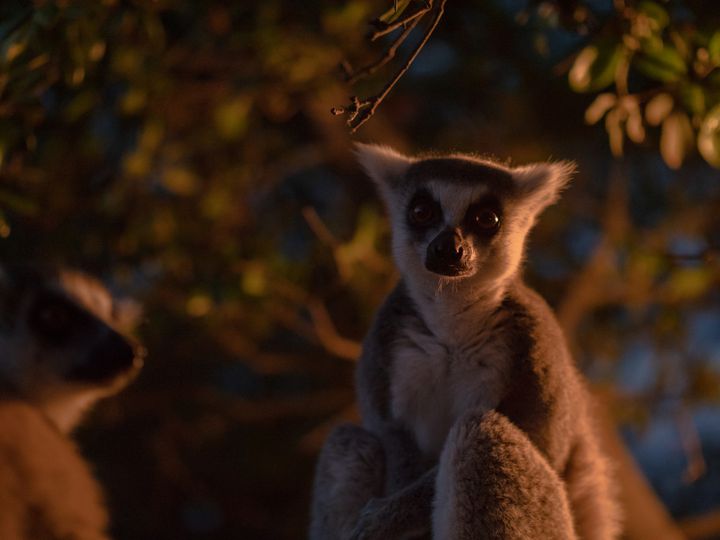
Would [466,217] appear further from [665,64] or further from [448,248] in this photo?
[665,64]

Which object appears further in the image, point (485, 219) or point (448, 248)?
point (485, 219)

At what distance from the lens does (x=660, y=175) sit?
6.21 meters

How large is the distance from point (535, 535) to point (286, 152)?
3.48 metres

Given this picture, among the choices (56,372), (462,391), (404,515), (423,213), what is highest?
(56,372)

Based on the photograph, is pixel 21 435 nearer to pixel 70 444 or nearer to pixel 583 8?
pixel 70 444

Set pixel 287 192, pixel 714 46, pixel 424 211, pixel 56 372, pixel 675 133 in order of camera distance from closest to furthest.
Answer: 1. pixel 714 46
2. pixel 424 211
3. pixel 675 133
4. pixel 56 372
5. pixel 287 192

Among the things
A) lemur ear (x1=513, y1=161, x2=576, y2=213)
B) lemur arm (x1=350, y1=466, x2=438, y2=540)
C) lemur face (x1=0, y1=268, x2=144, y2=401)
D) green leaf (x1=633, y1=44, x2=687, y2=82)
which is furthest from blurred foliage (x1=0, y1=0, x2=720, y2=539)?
lemur arm (x1=350, y1=466, x2=438, y2=540)

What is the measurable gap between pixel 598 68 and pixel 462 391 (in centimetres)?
98

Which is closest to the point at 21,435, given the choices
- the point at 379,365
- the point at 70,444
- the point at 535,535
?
the point at 70,444

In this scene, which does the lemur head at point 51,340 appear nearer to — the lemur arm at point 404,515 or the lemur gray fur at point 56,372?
the lemur gray fur at point 56,372

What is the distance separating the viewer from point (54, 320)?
123 inches

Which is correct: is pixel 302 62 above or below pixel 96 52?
above

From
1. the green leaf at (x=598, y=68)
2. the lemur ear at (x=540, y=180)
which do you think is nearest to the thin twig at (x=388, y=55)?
the green leaf at (x=598, y=68)

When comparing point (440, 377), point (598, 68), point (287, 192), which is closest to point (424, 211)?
point (440, 377)
